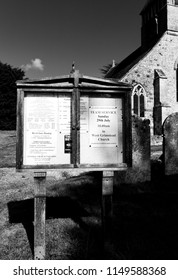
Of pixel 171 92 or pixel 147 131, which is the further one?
pixel 171 92

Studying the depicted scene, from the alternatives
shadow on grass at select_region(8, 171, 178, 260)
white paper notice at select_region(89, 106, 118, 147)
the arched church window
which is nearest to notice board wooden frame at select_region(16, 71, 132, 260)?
white paper notice at select_region(89, 106, 118, 147)

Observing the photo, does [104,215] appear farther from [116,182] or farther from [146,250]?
[116,182]

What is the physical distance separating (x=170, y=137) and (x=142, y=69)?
13.7 metres

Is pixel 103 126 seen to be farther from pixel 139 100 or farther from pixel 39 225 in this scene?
pixel 139 100

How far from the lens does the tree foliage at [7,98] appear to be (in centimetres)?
3042

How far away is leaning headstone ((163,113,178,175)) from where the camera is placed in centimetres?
618

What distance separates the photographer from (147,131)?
615 cm

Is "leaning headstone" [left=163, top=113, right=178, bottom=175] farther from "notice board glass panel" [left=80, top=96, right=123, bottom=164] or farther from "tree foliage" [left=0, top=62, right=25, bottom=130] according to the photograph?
"tree foliage" [left=0, top=62, right=25, bottom=130]

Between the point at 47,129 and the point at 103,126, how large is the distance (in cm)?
66

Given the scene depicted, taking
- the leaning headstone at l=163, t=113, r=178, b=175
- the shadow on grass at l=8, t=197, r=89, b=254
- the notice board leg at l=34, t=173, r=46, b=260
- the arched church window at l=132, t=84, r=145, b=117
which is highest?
the arched church window at l=132, t=84, r=145, b=117

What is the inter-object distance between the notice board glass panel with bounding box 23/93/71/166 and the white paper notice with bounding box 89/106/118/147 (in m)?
0.29

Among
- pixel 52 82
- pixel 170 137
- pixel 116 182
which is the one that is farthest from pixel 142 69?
pixel 52 82

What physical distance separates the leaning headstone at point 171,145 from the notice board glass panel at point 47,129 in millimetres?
4334
